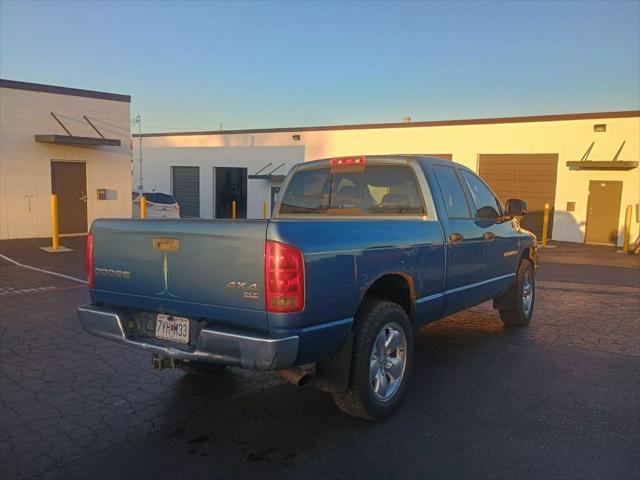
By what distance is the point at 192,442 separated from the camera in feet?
12.1

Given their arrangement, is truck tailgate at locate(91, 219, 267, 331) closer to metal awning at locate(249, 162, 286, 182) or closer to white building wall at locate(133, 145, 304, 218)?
metal awning at locate(249, 162, 286, 182)

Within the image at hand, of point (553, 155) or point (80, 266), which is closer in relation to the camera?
point (80, 266)

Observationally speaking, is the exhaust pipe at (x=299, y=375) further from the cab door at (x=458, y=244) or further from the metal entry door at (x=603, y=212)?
the metal entry door at (x=603, y=212)

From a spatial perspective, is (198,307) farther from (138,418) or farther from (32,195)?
(32,195)

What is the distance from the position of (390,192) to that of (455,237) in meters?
0.74

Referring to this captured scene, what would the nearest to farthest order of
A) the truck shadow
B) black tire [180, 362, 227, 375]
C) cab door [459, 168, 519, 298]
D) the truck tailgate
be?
the truck tailgate < the truck shadow < black tire [180, 362, 227, 375] < cab door [459, 168, 519, 298]

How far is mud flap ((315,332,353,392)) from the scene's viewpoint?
3717mm

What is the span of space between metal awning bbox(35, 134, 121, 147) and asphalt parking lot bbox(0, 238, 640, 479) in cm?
1005

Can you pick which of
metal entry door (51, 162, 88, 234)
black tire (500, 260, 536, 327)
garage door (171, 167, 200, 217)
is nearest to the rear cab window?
black tire (500, 260, 536, 327)

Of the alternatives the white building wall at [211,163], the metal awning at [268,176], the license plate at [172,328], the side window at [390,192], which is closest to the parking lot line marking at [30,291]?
the license plate at [172,328]

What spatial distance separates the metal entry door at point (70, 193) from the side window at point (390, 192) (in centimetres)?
1356

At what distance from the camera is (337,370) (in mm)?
3723

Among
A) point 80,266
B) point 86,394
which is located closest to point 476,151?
point 80,266

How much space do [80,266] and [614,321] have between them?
384 inches
